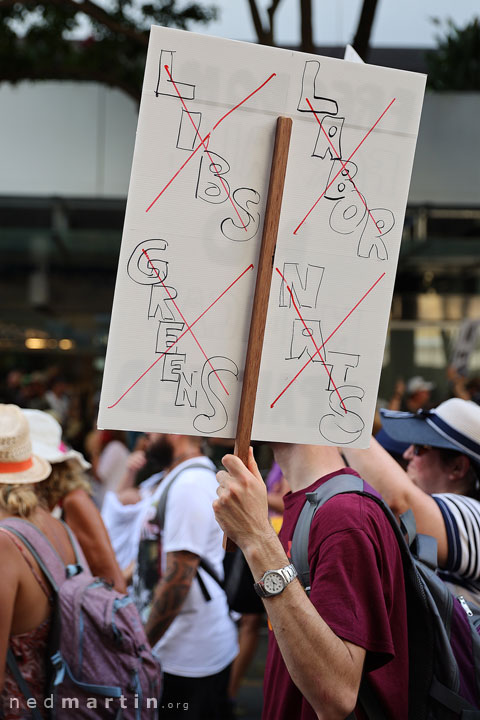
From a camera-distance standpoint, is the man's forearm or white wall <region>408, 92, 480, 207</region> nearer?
the man's forearm

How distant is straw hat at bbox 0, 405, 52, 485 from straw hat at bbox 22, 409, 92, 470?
1.34 feet

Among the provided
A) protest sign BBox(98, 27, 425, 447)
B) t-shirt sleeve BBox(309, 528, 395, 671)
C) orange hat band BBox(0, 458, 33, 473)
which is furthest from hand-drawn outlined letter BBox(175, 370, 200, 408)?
orange hat band BBox(0, 458, 33, 473)

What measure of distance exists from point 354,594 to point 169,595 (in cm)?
187

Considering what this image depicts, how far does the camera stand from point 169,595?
330 cm

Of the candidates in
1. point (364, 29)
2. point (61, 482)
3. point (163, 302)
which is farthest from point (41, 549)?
point (364, 29)

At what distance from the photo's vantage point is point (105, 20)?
275 inches

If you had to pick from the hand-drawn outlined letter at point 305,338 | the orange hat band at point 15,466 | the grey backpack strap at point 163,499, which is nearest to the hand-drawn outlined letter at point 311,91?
the hand-drawn outlined letter at point 305,338

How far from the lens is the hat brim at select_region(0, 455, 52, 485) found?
2637 millimetres

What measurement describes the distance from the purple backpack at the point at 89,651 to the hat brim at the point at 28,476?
7.9 inches

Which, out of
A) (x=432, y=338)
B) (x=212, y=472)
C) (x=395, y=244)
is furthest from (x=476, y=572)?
(x=432, y=338)

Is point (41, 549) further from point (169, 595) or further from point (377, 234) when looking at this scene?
point (377, 234)

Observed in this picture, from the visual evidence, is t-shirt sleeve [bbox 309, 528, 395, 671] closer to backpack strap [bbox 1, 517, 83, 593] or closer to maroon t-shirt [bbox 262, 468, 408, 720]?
maroon t-shirt [bbox 262, 468, 408, 720]

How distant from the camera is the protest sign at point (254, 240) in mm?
1705

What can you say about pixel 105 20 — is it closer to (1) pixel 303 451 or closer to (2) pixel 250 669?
(2) pixel 250 669
